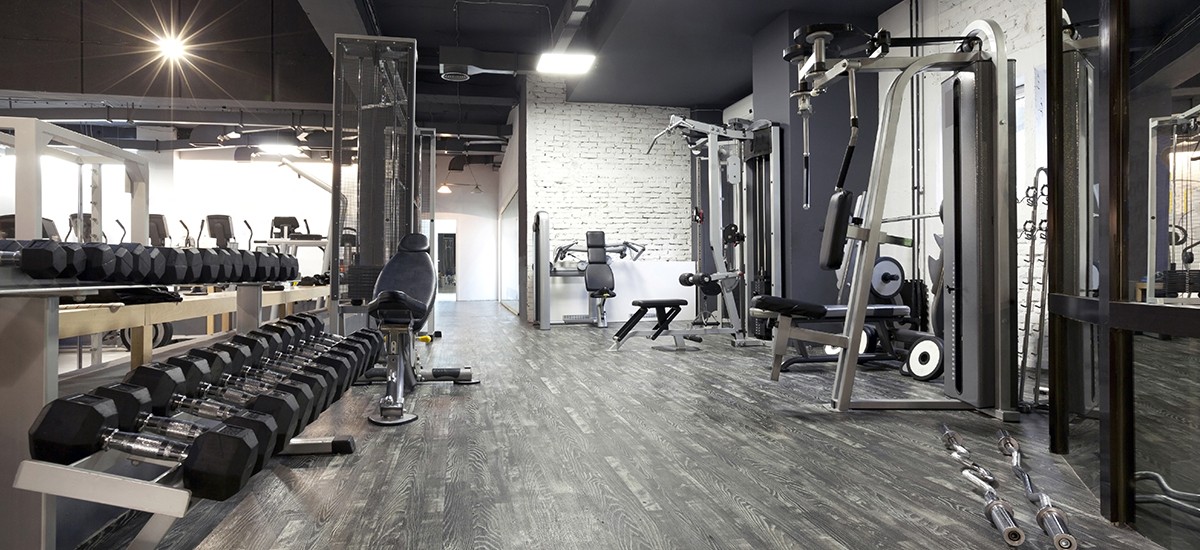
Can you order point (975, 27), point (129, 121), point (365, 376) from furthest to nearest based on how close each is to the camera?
point (129, 121), point (365, 376), point (975, 27)

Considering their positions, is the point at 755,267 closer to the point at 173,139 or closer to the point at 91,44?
the point at 91,44

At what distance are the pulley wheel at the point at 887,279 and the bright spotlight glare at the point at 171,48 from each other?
23.8 feet

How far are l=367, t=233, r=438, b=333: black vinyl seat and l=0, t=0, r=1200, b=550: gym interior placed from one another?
0.06ft

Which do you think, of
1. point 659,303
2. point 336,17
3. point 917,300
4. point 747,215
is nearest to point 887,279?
point 917,300

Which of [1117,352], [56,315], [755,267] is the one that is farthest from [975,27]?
[56,315]

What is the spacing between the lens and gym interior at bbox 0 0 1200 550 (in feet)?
5.15

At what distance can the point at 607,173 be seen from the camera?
9.26 meters

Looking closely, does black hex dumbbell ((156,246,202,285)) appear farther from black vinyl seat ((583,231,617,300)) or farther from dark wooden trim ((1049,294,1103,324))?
black vinyl seat ((583,231,617,300))

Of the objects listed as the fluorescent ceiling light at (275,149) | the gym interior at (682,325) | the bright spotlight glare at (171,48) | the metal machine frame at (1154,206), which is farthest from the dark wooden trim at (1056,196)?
the bright spotlight glare at (171,48)

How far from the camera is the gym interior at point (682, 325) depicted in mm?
1570

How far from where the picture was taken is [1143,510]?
1751 millimetres

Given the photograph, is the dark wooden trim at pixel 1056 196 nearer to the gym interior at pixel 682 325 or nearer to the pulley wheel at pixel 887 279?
the gym interior at pixel 682 325

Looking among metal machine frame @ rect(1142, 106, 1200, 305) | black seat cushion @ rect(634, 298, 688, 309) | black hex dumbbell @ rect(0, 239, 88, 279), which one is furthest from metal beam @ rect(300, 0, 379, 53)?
metal machine frame @ rect(1142, 106, 1200, 305)

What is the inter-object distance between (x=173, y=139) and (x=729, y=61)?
1042cm
